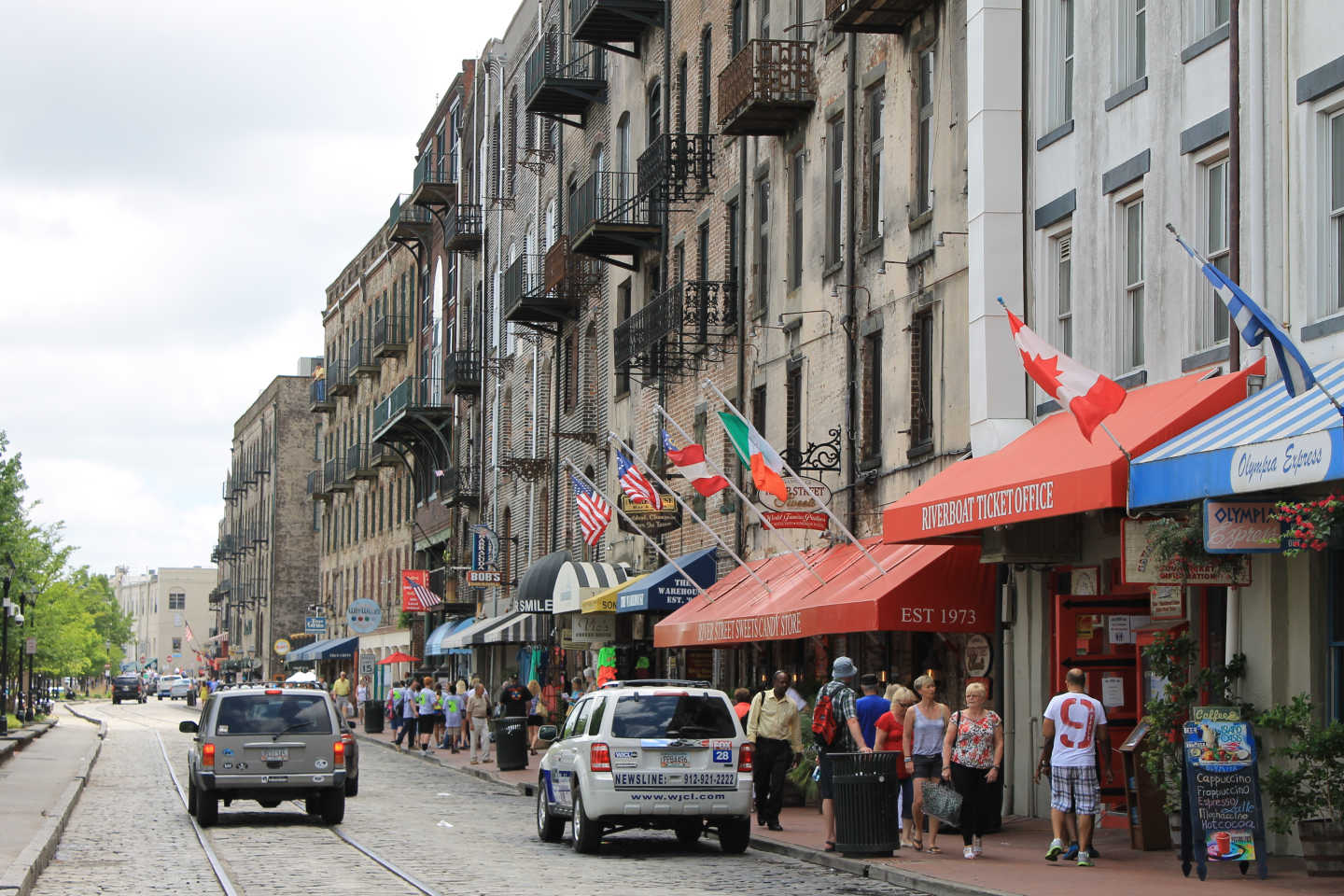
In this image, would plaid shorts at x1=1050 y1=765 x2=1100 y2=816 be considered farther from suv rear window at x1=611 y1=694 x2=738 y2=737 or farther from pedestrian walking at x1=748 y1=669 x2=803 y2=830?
pedestrian walking at x1=748 y1=669 x2=803 y2=830

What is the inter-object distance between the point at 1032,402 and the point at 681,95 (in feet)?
54.6

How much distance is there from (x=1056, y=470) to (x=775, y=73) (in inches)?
494

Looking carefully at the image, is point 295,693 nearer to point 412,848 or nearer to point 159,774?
point 412,848

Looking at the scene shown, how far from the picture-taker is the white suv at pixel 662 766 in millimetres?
18250

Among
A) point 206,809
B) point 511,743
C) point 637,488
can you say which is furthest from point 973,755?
point 511,743

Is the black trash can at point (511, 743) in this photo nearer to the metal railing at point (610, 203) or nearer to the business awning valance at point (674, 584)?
the business awning valance at point (674, 584)

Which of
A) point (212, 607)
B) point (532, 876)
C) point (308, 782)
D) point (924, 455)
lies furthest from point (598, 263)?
point (212, 607)

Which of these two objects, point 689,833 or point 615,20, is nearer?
point 689,833

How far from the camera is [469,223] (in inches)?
2211

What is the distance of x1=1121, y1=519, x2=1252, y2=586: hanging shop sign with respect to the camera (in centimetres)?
1628

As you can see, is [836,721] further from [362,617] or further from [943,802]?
[362,617]

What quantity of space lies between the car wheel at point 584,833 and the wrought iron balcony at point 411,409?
40.9 m

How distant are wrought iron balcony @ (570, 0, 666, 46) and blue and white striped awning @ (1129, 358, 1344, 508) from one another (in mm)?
23484

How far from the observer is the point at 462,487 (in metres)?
55.5
